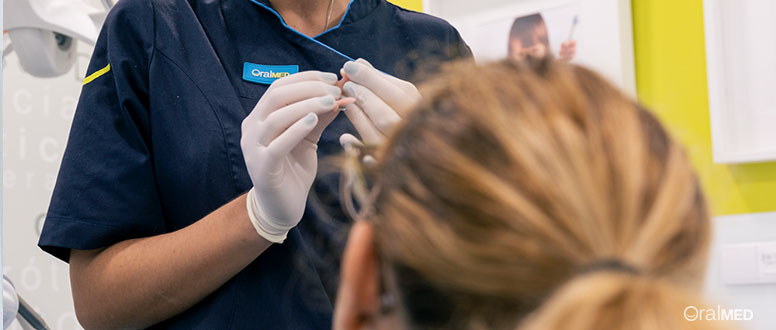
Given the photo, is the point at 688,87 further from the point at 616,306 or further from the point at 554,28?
the point at 616,306

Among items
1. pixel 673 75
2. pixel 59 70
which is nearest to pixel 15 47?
pixel 59 70

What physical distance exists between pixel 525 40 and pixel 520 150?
4.37ft

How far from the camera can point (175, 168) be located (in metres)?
0.97

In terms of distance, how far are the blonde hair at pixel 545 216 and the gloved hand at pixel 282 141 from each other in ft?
1.16

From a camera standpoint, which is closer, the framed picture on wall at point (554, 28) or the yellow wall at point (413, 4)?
the framed picture on wall at point (554, 28)

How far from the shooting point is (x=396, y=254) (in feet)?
1.71

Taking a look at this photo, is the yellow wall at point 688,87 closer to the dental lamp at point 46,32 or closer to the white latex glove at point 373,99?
the white latex glove at point 373,99

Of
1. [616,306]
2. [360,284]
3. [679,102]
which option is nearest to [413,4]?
[679,102]

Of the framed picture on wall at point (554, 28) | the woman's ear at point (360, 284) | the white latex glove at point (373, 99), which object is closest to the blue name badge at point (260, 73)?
the white latex glove at point (373, 99)

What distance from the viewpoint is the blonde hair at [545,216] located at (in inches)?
17.8

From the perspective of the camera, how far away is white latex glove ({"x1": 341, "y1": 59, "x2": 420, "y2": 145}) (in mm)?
946

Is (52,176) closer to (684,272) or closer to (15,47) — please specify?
(15,47)

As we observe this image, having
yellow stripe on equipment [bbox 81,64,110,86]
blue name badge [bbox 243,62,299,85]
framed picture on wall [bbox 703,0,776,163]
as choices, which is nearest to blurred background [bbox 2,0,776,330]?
framed picture on wall [bbox 703,0,776,163]

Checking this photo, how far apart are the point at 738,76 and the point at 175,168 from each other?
1085 mm
